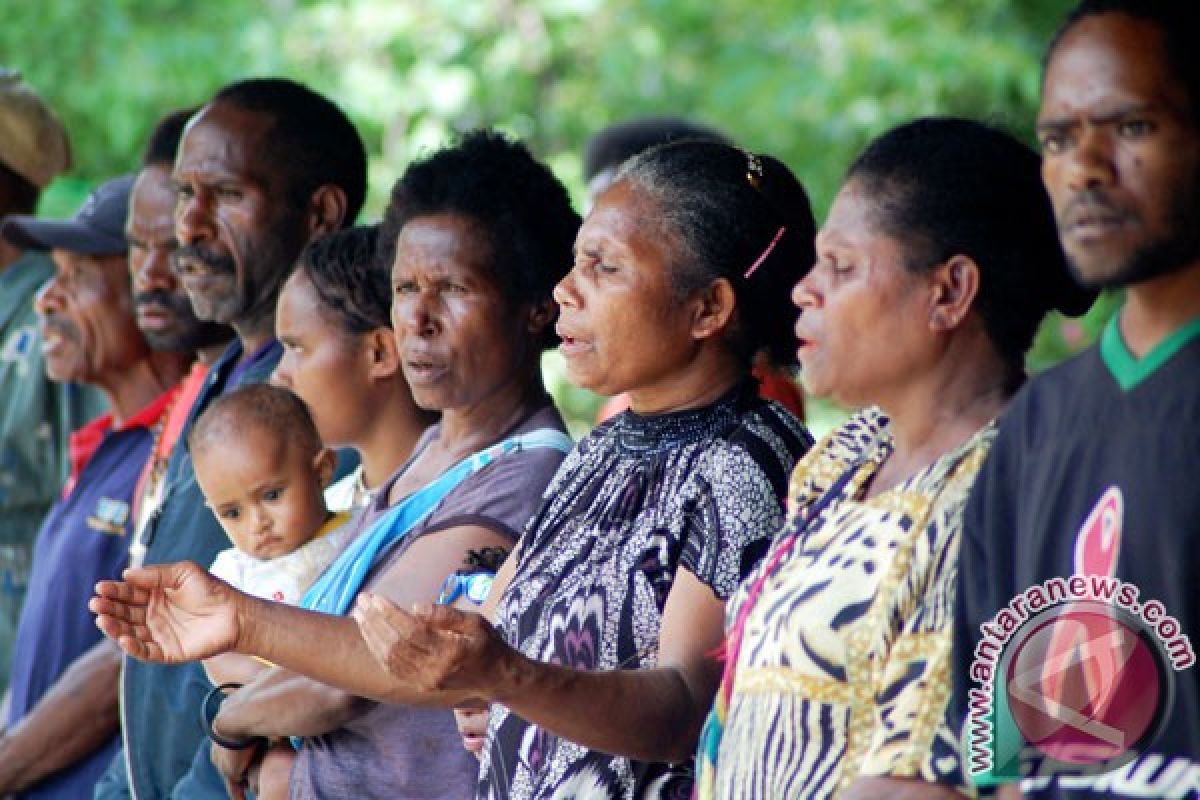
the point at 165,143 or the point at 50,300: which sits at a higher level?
the point at 165,143

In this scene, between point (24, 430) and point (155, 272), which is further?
point (24, 430)

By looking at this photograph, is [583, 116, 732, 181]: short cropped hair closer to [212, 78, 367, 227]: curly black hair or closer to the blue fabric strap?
[212, 78, 367, 227]: curly black hair

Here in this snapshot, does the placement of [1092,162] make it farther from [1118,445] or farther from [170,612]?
[170,612]

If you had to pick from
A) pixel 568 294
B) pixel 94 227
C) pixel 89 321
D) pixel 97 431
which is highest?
pixel 94 227

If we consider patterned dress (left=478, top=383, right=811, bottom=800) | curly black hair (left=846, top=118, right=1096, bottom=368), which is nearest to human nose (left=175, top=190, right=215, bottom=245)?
patterned dress (left=478, top=383, right=811, bottom=800)

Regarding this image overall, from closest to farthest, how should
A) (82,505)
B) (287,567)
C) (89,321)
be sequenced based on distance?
(287,567) → (82,505) → (89,321)

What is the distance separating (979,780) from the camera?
2.46 meters

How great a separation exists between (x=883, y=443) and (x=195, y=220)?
2.49 meters

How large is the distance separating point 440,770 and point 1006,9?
5535 millimetres

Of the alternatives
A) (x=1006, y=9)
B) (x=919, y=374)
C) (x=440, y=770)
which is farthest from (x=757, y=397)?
(x=1006, y=9)

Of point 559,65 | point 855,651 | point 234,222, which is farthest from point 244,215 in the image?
point 559,65

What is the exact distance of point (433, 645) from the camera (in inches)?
109

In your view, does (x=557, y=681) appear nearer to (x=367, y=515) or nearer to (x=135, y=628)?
(x=135, y=628)

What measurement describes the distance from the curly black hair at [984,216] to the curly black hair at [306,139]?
2395 mm
